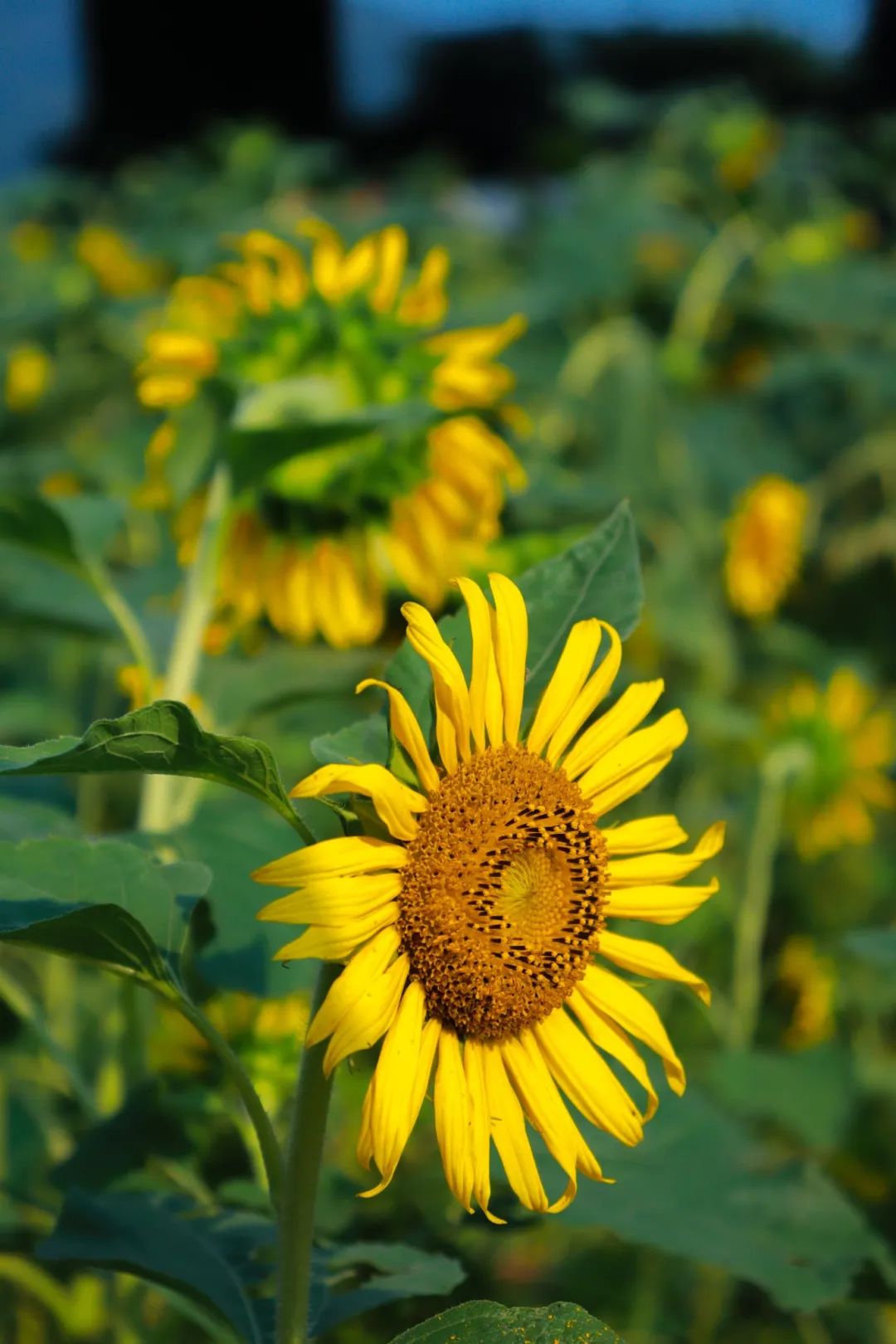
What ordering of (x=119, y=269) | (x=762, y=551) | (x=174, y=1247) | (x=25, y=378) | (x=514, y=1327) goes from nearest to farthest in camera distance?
1. (x=514, y=1327)
2. (x=174, y=1247)
3. (x=762, y=551)
4. (x=25, y=378)
5. (x=119, y=269)

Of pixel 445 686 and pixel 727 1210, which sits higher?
pixel 445 686

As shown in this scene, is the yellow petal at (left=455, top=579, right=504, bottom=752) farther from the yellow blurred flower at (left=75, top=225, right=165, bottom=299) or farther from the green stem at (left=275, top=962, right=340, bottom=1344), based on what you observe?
the yellow blurred flower at (left=75, top=225, right=165, bottom=299)

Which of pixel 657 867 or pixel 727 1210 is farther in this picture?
pixel 727 1210

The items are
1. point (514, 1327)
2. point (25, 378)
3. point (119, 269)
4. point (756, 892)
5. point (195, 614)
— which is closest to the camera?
point (514, 1327)

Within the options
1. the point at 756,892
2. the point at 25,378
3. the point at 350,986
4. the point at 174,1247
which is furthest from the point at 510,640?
the point at 25,378

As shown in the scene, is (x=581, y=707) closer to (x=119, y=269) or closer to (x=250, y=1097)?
(x=250, y=1097)

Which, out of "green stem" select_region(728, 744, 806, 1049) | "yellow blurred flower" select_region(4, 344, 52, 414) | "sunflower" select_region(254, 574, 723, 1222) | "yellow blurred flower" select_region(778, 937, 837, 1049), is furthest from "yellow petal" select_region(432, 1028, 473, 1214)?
"yellow blurred flower" select_region(4, 344, 52, 414)

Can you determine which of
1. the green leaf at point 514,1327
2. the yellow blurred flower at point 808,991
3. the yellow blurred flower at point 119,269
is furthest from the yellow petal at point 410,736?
the yellow blurred flower at point 119,269
